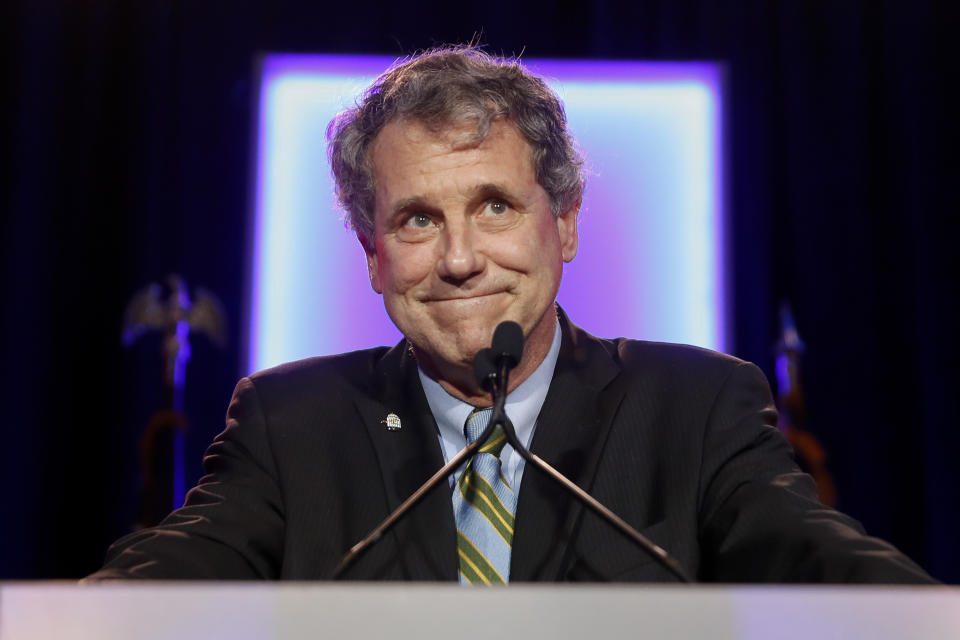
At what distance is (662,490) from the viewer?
60.3 inches

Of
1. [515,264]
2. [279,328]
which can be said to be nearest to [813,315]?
[279,328]

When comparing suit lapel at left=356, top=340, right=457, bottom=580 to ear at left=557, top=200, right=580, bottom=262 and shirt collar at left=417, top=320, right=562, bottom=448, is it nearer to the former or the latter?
shirt collar at left=417, top=320, right=562, bottom=448

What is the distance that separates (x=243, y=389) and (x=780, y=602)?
1.28 metres

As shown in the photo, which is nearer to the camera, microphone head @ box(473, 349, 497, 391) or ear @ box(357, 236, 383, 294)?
microphone head @ box(473, 349, 497, 391)

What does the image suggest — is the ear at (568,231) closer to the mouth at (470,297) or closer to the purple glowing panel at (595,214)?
the mouth at (470,297)

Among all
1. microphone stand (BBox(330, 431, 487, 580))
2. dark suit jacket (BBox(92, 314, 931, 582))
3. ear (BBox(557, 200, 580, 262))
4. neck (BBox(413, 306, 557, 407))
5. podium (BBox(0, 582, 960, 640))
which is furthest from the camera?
ear (BBox(557, 200, 580, 262))

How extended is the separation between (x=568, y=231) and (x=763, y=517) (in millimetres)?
718

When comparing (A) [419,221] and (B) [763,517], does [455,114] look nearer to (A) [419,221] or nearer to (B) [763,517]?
(A) [419,221]

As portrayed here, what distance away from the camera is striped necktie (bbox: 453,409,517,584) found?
1.50m

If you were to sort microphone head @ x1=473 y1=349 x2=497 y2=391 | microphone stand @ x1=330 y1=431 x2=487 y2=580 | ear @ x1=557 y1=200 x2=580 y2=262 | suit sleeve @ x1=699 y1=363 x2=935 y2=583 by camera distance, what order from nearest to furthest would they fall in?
1. microphone stand @ x1=330 y1=431 x2=487 y2=580
2. suit sleeve @ x1=699 y1=363 x2=935 y2=583
3. microphone head @ x1=473 y1=349 x2=497 y2=391
4. ear @ x1=557 y1=200 x2=580 y2=262

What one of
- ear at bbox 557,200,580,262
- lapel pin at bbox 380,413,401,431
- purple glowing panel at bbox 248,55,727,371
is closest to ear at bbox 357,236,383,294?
lapel pin at bbox 380,413,401,431

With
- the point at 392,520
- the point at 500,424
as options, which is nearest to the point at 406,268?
the point at 500,424

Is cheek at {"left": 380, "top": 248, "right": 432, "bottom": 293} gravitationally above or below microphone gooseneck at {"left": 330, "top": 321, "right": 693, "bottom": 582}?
above

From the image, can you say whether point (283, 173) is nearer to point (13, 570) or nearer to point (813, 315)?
point (13, 570)
